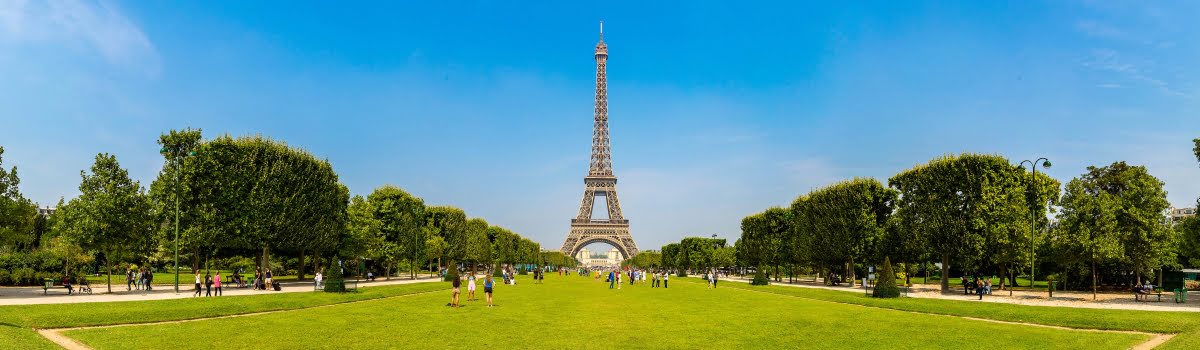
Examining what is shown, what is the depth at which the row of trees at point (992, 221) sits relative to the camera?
43375mm

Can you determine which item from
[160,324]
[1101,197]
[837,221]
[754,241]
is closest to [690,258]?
[754,241]

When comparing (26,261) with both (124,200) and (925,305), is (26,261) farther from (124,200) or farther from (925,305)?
(925,305)

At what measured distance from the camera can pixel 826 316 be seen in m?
29.6

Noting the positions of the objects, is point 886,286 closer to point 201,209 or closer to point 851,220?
point 851,220

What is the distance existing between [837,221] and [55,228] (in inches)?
2352

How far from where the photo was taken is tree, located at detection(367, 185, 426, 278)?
7528 cm

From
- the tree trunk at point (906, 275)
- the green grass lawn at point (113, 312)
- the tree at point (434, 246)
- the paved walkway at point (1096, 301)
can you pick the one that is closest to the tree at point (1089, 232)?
the paved walkway at point (1096, 301)

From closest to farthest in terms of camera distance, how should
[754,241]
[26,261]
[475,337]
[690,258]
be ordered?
1. [475,337]
2. [26,261]
3. [754,241]
4. [690,258]

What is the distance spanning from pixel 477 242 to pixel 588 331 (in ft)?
286

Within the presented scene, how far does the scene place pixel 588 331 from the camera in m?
22.8

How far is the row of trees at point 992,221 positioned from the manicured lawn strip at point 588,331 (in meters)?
21.2

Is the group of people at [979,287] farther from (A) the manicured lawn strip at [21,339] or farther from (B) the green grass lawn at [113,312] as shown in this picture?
(A) the manicured lawn strip at [21,339]

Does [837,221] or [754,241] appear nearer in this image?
[837,221]

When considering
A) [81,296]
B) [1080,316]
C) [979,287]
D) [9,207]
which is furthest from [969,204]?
[9,207]
